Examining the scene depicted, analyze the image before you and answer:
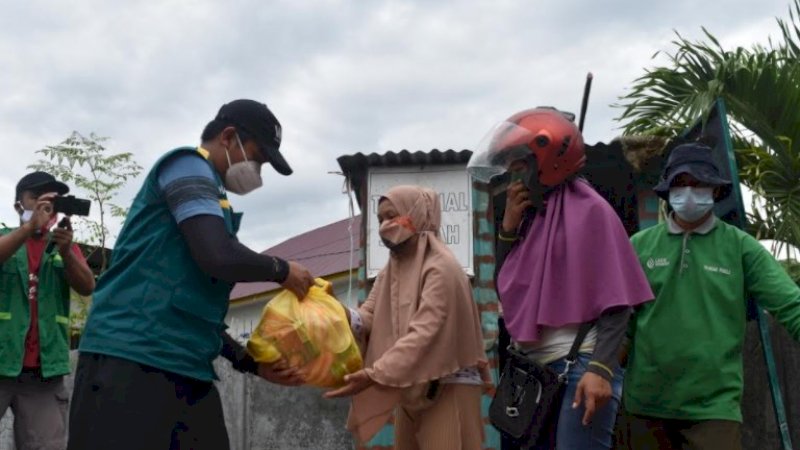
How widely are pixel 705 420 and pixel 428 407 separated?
1.10m

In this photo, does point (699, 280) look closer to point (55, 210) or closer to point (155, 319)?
point (155, 319)

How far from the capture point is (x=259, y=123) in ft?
9.73

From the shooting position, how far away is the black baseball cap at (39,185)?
14.4 feet

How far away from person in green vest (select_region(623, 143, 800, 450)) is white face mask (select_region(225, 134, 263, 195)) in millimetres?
1603

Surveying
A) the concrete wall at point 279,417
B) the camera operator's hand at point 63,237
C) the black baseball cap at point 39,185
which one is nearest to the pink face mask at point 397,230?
the camera operator's hand at point 63,237

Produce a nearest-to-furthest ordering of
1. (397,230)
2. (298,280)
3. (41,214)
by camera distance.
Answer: (298,280)
(397,230)
(41,214)

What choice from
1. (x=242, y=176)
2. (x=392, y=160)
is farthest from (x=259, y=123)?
(x=392, y=160)

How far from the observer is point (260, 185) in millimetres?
3014

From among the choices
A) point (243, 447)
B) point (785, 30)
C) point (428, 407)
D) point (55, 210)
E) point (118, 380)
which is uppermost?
point (785, 30)

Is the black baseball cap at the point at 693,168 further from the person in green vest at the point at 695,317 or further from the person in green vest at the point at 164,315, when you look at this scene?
the person in green vest at the point at 164,315

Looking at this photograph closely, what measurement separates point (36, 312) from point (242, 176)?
1994mm

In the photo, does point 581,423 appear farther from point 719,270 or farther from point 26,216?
point 26,216

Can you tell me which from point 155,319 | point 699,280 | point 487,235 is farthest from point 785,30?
point 155,319

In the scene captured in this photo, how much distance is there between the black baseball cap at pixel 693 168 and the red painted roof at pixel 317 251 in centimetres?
1430
